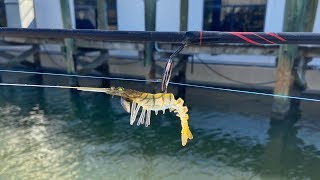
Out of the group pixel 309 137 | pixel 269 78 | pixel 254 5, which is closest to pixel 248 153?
pixel 309 137

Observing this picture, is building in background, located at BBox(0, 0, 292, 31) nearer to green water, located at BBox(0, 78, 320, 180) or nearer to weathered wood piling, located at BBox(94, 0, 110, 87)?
weathered wood piling, located at BBox(94, 0, 110, 87)

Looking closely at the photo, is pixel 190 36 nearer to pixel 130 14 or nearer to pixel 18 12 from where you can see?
pixel 130 14

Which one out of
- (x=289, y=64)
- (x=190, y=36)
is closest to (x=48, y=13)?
(x=289, y=64)

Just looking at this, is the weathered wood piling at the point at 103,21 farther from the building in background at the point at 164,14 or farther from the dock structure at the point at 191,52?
the building in background at the point at 164,14

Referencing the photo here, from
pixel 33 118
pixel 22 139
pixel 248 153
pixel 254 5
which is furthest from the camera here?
pixel 254 5

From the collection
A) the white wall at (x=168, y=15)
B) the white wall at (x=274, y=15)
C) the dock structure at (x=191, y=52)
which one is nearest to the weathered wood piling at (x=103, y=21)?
the dock structure at (x=191, y=52)

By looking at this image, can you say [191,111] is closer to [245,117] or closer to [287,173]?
[245,117]

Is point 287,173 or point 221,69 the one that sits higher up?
point 221,69
